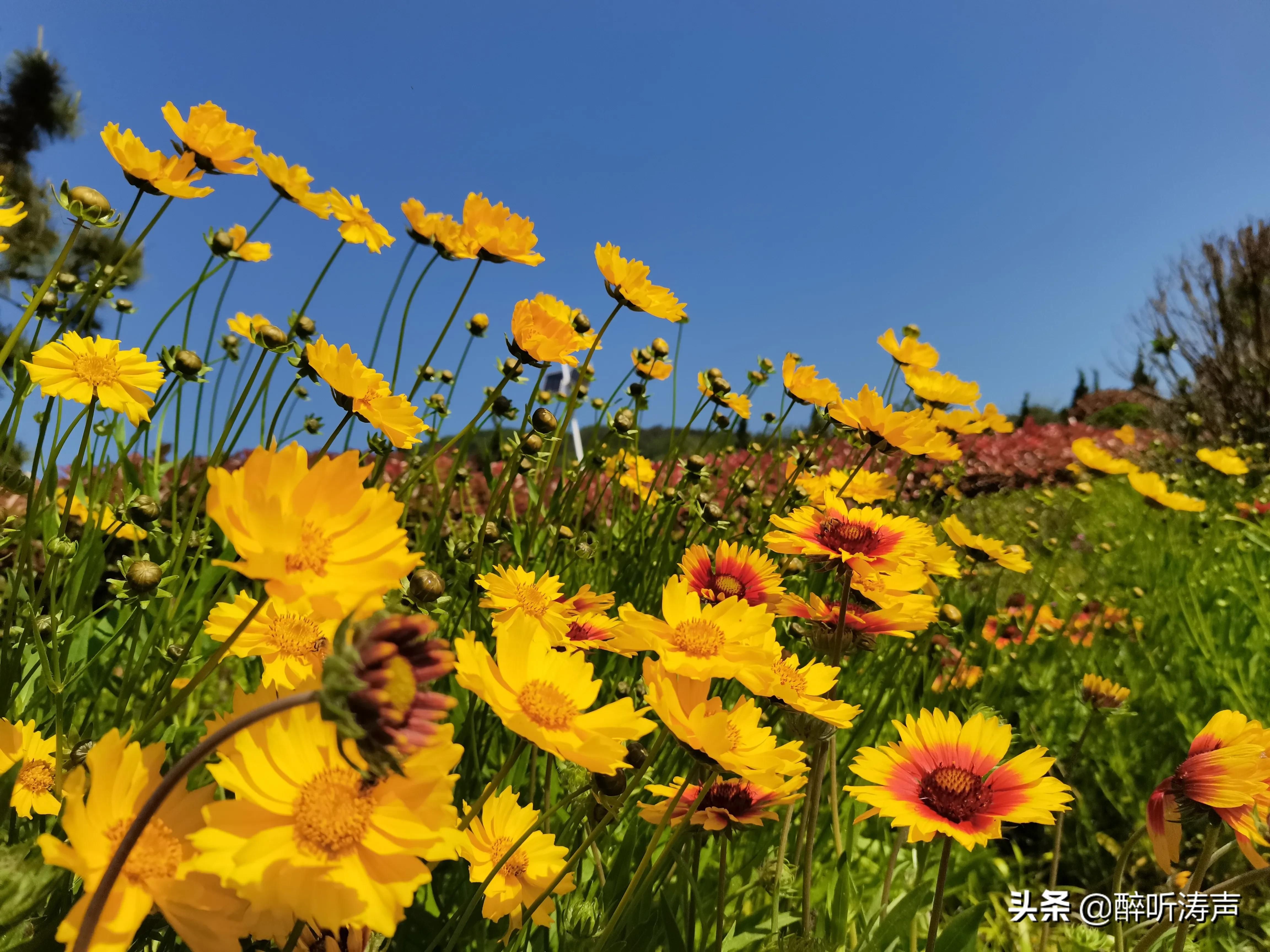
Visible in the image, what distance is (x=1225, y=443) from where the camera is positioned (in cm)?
603

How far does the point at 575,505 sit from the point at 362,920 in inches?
75.7

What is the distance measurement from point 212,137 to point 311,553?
0.93 meters

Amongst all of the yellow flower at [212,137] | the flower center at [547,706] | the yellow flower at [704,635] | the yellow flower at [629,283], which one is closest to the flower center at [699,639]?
the yellow flower at [704,635]

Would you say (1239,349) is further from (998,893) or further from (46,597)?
(46,597)

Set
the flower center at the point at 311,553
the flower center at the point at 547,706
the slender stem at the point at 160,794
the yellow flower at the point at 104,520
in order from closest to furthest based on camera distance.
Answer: the slender stem at the point at 160,794 → the flower center at the point at 311,553 → the flower center at the point at 547,706 → the yellow flower at the point at 104,520

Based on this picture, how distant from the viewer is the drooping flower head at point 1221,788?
27.2 inches

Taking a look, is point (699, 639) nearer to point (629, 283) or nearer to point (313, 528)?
point (313, 528)

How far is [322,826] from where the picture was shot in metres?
0.36

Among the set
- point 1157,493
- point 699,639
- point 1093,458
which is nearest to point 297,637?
point 699,639

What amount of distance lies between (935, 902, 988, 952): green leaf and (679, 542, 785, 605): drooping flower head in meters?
0.44

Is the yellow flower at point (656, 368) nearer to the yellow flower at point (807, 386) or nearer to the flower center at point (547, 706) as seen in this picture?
the yellow flower at point (807, 386)

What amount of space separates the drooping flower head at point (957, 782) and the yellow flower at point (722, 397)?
3.10ft

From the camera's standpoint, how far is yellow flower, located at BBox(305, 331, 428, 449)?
81 cm

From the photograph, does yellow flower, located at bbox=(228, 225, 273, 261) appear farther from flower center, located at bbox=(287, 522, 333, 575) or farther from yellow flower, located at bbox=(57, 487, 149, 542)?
flower center, located at bbox=(287, 522, 333, 575)
